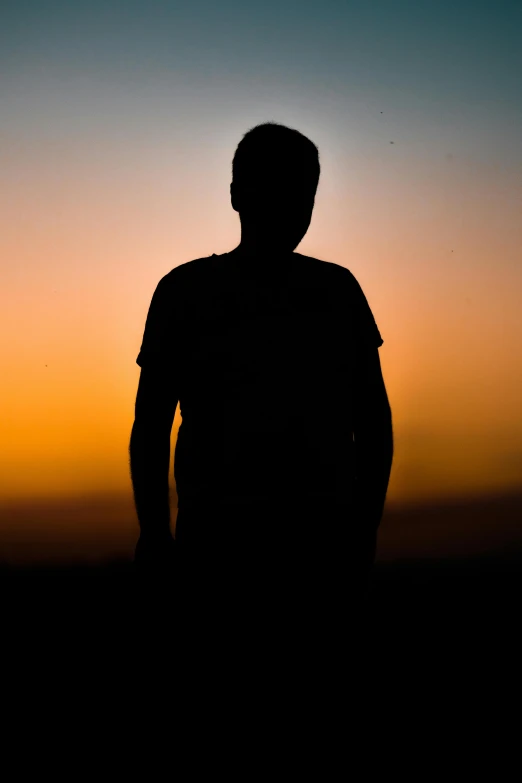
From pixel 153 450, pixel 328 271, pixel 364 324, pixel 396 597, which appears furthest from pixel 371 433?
pixel 396 597

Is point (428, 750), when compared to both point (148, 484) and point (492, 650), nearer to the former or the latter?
point (148, 484)

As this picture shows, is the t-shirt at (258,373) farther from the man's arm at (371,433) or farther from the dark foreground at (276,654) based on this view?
the dark foreground at (276,654)

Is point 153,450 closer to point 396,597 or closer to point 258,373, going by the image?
point 258,373

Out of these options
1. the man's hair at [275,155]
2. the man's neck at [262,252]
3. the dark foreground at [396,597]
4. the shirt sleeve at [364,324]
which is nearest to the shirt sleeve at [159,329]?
the man's neck at [262,252]

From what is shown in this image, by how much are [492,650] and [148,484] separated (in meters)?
10.3

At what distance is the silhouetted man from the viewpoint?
70.8 inches

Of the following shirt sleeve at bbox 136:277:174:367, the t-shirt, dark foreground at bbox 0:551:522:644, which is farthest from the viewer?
dark foreground at bbox 0:551:522:644

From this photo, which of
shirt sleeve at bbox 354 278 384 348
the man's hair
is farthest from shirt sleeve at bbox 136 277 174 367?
shirt sleeve at bbox 354 278 384 348

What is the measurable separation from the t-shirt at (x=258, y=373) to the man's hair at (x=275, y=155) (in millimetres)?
228

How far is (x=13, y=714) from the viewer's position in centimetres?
698

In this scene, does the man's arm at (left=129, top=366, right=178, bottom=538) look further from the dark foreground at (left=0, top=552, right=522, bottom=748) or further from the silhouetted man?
the dark foreground at (left=0, top=552, right=522, bottom=748)

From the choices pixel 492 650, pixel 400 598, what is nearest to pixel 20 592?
pixel 400 598

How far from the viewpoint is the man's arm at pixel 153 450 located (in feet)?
6.26

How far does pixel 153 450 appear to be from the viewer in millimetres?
1931
